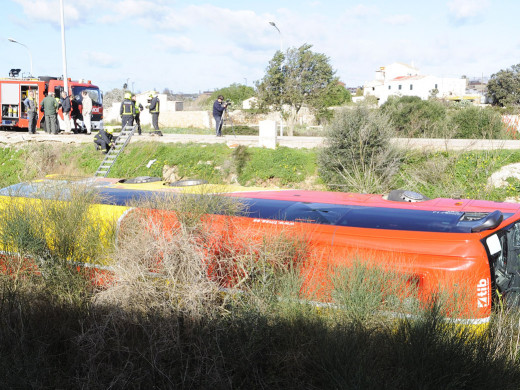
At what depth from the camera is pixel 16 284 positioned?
264 inches

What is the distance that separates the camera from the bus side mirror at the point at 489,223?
5.25 meters

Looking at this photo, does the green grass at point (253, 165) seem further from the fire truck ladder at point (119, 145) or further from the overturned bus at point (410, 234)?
the overturned bus at point (410, 234)

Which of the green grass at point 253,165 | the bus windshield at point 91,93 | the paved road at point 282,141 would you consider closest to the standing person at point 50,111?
the paved road at point 282,141

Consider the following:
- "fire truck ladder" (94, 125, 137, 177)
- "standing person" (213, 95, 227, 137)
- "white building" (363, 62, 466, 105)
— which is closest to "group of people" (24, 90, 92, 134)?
"fire truck ladder" (94, 125, 137, 177)

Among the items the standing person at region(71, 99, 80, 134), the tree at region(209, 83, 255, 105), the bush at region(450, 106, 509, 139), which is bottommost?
the bush at region(450, 106, 509, 139)

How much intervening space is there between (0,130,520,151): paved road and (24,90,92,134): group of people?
68 cm

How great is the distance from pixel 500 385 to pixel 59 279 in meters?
5.21

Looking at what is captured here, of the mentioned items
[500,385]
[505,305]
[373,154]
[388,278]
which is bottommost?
[500,385]

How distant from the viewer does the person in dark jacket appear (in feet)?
63.8

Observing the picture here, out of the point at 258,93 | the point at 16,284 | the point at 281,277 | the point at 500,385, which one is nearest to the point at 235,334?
the point at 281,277

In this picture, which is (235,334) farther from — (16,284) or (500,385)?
(16,284)

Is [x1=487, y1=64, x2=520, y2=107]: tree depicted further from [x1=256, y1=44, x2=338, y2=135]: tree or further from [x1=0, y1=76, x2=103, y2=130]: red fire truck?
[x1=0, y1=76, x2=103, y2=130]: red fire truck

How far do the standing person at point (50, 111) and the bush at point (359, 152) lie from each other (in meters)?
13.0

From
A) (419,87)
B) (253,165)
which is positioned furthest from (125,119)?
(419,87)
